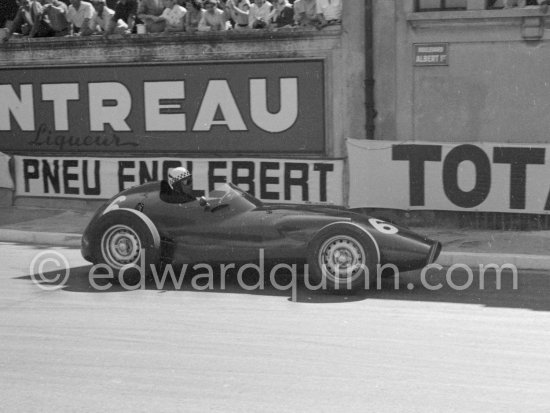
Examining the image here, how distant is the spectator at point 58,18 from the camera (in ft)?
63.7

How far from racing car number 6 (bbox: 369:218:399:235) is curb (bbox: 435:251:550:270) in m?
2.29

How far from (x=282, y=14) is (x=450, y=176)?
164 inches

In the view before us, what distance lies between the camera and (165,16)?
723 inches

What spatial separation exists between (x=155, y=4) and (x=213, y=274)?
787cm

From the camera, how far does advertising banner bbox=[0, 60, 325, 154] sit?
1770 centimetres

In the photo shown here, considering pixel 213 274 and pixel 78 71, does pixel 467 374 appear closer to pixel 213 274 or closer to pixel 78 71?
pixel 213 274

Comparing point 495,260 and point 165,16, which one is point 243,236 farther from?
point 165,16

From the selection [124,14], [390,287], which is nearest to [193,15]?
[124,14]

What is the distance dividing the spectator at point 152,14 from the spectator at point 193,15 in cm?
48

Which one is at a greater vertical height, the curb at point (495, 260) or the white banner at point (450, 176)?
the white banner at point (450, 176)

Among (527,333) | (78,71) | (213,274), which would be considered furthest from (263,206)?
(78,71)

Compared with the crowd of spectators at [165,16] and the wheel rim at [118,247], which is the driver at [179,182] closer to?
the wheel rim at [118,247]

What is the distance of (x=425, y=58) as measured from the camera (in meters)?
16.7

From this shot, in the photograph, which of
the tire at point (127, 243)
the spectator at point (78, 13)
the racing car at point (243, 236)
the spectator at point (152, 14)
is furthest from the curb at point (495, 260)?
the spectator at point (78, 13)
